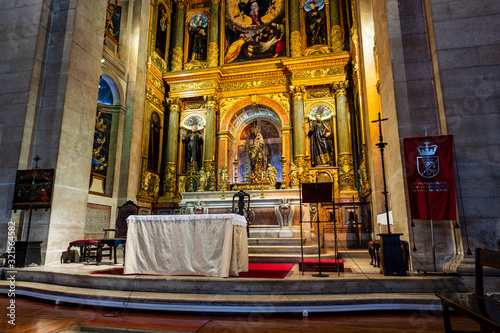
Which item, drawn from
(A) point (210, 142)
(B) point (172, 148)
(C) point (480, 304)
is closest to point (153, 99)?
(B) point (172, 148)

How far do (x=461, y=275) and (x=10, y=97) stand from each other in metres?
8.37

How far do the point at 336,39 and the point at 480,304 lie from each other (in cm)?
1111

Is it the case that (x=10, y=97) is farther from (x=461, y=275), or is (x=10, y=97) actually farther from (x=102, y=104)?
(x=461, y=275)

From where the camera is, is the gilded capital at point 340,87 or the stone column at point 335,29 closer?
the gilded capital at point 340,87

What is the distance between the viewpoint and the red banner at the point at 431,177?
4082mm

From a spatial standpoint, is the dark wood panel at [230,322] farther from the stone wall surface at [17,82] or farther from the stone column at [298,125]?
the stone column at [298,125]

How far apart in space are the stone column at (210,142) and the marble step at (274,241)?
389 centimetres

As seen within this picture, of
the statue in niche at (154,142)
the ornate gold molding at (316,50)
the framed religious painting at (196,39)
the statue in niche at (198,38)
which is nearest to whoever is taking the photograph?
the statue in niche at (154,142)

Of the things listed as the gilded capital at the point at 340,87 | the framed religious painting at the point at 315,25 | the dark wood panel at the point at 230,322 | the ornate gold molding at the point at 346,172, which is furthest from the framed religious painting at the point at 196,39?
the dark wood panel at the point at 230,322

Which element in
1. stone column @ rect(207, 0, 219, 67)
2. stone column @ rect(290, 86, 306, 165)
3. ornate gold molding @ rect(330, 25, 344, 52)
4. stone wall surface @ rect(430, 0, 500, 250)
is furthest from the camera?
stone column @ rect(207, 0, 219, 67)

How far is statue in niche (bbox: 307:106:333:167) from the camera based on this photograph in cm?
1103

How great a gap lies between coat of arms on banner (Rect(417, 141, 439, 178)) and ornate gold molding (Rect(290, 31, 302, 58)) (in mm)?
8498

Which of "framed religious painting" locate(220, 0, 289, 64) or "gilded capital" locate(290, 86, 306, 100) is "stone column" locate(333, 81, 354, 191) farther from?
"framed religious painting" locate(220, 0, 289, 64)

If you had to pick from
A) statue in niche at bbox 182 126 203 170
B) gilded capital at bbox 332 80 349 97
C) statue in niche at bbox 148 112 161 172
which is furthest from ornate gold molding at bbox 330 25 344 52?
statue in niche at bbox 148 112 161 172
